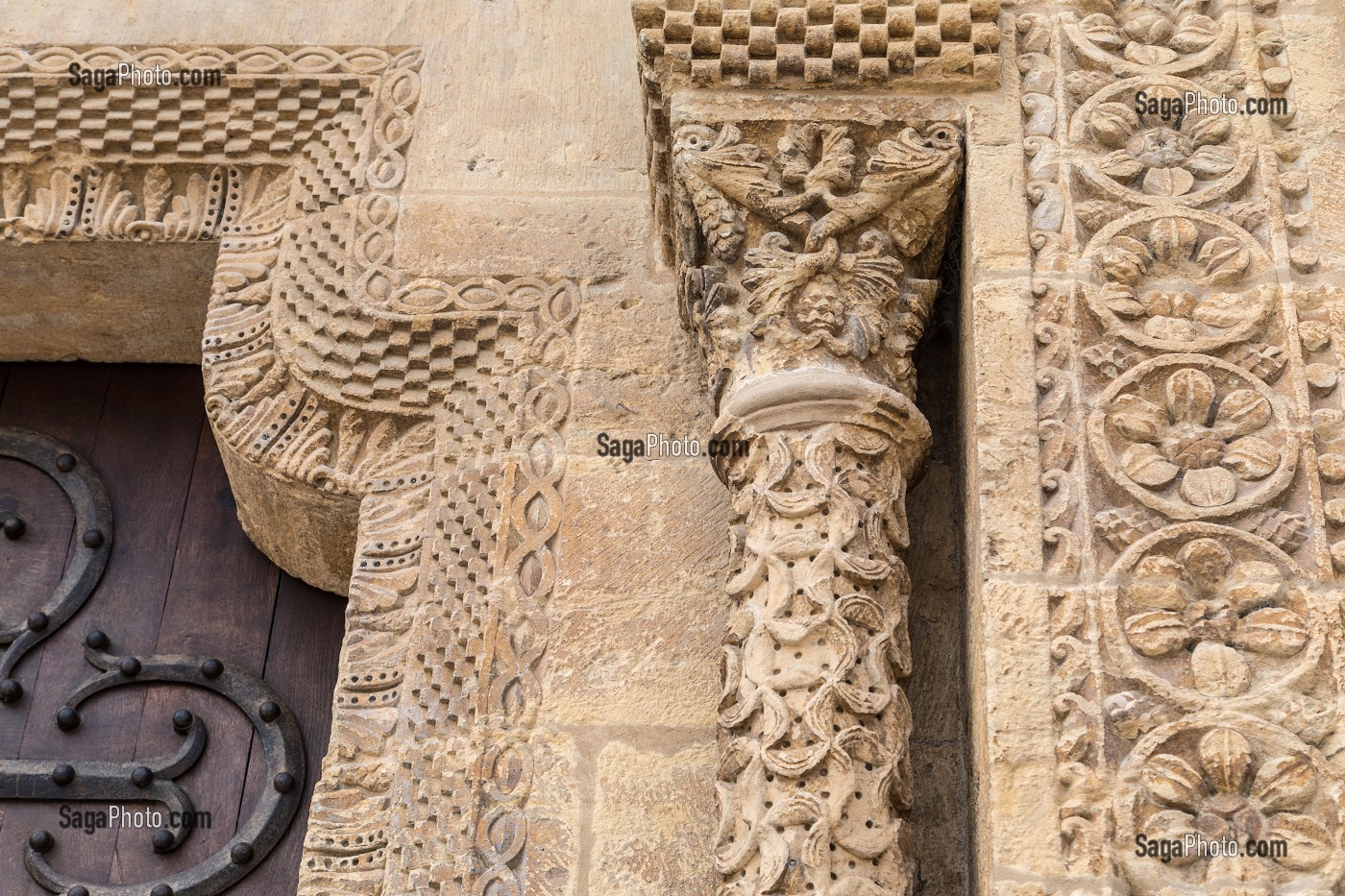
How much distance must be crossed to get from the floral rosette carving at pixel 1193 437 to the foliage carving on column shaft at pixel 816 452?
1.10ft

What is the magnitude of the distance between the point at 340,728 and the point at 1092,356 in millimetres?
1363

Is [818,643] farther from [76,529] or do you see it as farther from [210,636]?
[76,529]

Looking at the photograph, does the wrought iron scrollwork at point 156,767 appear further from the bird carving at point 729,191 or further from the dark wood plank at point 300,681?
the bird carving at point 729,191

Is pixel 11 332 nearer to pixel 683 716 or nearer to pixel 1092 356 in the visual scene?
pixel 683 716

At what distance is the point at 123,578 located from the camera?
3.54 metres

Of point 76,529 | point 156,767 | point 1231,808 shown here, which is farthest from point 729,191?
point 76,529

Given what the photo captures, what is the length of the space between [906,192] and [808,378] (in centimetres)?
40

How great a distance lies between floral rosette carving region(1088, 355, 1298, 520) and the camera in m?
2.43

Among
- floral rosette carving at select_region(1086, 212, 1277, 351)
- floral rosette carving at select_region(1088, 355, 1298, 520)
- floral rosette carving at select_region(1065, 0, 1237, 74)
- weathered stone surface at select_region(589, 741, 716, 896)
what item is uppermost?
floral rosette carving at select_region(1065, 0, 1237, 74)

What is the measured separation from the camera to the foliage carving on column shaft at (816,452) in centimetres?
235

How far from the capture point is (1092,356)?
2.57m

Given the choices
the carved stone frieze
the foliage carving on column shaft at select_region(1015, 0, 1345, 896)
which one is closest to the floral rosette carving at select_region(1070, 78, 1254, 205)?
the foliage carving on column shaft at select_region(1015, 0, 1345, 896)

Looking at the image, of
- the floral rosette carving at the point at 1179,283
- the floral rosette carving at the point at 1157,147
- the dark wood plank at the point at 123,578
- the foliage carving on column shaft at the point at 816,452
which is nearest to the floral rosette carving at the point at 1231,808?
the foliage carving on column shaft at the point at 816,452

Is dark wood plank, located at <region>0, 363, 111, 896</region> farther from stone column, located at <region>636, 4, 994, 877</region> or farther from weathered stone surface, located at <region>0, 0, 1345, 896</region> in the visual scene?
stone column, located at <region>636, 4, 994, 877</region>
